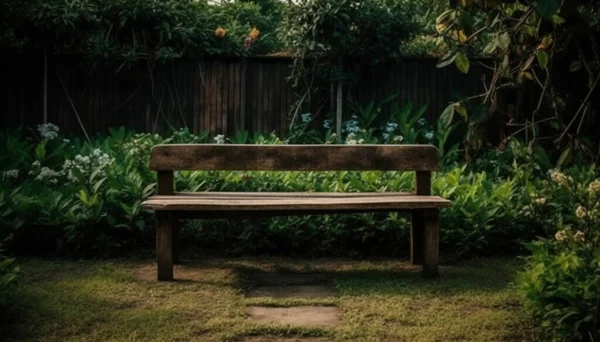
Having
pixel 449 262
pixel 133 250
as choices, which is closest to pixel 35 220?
pixel 133 250

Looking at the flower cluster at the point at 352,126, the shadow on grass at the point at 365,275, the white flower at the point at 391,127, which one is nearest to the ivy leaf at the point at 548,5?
the shadow on grass at the point at 365,275

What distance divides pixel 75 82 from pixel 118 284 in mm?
5527

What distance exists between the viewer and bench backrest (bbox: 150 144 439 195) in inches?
267

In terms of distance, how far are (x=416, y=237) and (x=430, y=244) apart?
59 centimetres

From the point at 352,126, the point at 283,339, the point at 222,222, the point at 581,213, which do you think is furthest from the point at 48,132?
the point at 581,213

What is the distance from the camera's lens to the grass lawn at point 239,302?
4.90 m

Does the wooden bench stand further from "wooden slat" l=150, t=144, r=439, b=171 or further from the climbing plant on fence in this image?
the climbing plant on fence

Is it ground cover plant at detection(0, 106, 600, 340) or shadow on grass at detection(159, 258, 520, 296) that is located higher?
ground cover plant at detection(0, 106, 600, 340)

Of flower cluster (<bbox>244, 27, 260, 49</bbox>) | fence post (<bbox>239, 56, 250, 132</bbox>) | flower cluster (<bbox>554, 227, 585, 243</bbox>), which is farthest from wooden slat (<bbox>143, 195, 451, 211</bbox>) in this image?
flower cluster (<bbox>244, 27, 260, 49</bbox>)

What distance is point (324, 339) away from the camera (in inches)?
188

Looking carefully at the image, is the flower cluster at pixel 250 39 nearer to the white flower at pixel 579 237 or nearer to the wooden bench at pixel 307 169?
the wooden bench at pixel 307 169

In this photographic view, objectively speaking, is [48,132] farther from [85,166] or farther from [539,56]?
[539,56]

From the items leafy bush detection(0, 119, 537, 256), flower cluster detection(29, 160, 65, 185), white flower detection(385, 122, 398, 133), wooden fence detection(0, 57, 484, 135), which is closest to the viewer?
leafy bush detection(0, 119, 537, 256)

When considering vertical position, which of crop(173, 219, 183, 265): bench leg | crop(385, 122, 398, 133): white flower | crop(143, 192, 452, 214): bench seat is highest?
crop(385, 122, 398, 133): white flower
